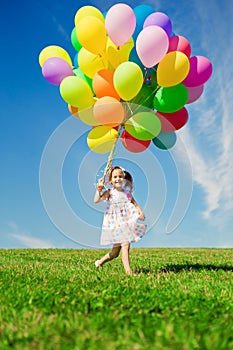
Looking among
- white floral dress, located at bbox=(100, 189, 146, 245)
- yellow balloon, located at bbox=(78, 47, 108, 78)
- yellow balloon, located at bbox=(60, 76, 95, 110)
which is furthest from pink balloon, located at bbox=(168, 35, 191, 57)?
white floral dress, located at bbox=(100, 189, 146, 245)

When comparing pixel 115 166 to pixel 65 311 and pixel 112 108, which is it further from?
pixel 65 311

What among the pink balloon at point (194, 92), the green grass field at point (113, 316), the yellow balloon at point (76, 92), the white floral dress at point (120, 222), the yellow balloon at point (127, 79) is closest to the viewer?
the green grass field at point (113, 316)

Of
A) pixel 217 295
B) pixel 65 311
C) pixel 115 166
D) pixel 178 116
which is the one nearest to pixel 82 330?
pixel 65 311

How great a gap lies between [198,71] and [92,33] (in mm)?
1648

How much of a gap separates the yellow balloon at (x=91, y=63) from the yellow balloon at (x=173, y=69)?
84 cm

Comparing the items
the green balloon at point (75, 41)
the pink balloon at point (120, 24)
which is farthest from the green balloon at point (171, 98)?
the green balloon at point (75, 41)

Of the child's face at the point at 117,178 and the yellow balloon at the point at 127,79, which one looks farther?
the child's face at the point at 117,178

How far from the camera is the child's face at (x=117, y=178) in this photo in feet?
19.9

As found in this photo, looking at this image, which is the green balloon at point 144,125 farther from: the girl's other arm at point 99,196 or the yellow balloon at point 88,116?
the girl's other arm at point 99,196

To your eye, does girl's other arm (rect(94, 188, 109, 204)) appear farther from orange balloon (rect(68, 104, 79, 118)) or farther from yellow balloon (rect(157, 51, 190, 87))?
yellow balloon (rect(157, 51, 190, 87))

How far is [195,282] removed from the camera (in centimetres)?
491

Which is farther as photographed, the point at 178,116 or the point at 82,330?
the point at 178,116

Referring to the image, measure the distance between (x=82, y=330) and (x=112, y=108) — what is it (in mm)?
3438

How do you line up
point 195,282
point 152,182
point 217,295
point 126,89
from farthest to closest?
1. point 152,182
2. point 126,89
3. point 195,282
4. point 217,295
